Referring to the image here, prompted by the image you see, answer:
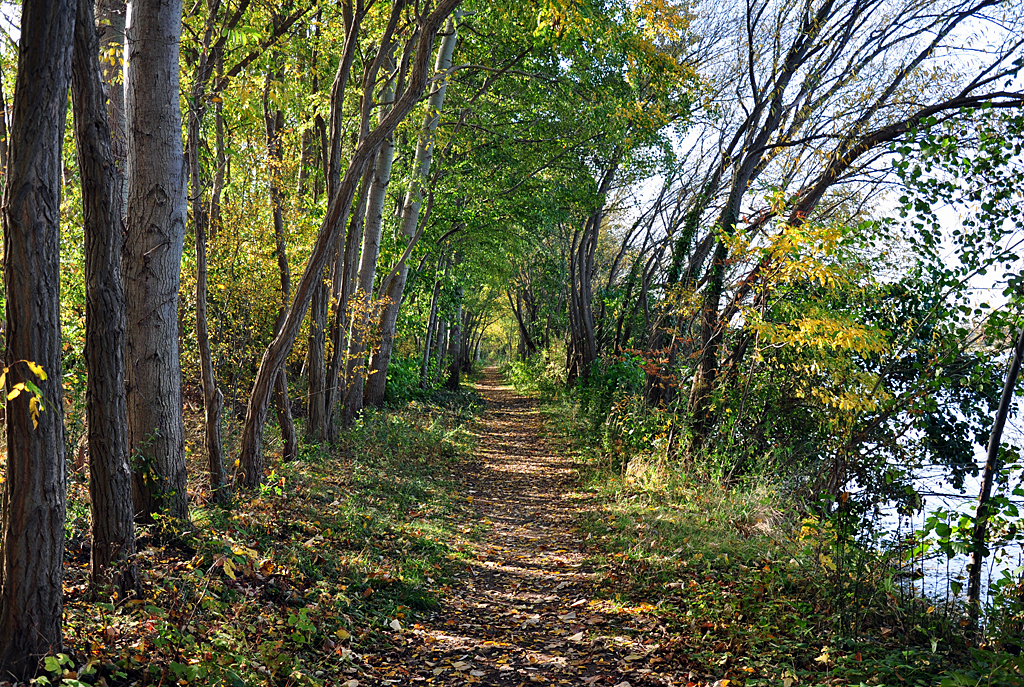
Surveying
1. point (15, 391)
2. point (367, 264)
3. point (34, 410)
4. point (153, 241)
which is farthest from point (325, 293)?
point (15, 391)

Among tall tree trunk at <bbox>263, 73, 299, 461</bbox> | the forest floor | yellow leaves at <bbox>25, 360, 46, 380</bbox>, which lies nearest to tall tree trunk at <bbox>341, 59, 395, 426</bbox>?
tall tree trunk at <bbox>263, 73, 299, 461</bbox>

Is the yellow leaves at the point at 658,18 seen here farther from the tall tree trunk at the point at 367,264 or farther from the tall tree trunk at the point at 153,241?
the tall tree trunk at the point at 153,241

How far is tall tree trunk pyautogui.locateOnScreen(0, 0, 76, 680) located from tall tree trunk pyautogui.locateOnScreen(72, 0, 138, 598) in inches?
30.1

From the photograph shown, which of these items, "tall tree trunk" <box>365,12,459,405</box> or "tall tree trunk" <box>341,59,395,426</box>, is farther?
"tall tree trunk" <box>341,59,395,426</box>

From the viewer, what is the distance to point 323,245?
21.8 ft

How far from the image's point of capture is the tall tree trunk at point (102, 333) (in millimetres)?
3707

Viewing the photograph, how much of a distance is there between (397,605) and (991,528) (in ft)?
15.2

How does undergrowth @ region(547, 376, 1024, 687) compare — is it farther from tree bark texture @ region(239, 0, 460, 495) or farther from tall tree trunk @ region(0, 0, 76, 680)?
tree bark texture @ region(239, 0, 460, 495)

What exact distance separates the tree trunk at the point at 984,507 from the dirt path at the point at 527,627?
7.59ft

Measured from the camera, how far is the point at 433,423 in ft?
49.0

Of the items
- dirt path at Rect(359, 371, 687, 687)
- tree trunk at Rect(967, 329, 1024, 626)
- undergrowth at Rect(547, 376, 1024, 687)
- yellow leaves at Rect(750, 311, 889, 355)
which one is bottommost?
dirt path at Rect(359, 371, 687, 687)

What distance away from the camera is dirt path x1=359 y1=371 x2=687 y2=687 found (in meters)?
4.55

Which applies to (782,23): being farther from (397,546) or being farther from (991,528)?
(397,546)

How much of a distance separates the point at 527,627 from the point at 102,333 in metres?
3.91
